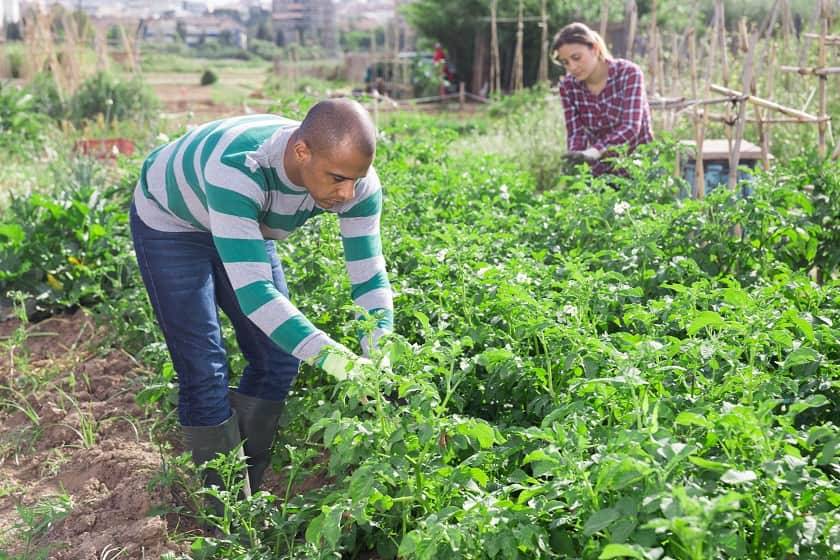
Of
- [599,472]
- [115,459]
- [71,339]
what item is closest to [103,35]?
[71,339]

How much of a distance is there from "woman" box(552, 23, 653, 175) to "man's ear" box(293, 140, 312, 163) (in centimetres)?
275

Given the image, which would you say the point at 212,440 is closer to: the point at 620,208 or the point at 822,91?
the point at 620,208

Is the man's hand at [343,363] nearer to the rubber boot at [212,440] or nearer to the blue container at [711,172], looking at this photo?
the rubber boot at [212,440]

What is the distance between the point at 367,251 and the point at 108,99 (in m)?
9.56

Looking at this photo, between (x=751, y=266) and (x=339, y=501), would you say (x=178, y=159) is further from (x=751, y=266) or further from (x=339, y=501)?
(x=751, y=266)

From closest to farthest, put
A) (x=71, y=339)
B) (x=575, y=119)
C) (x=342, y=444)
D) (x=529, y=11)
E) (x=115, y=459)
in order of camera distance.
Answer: (x=342, y=444), (x=115, y=459), (x=71, y=339), (x=575, y=119), (x=529, y=11)

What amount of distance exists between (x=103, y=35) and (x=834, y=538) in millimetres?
12139

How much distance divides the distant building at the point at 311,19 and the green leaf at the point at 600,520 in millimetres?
39708

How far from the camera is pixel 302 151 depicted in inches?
94.9

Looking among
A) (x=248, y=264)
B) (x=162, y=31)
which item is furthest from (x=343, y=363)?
(x=162, y=31)

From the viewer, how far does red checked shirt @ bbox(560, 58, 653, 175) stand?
16.3 ft

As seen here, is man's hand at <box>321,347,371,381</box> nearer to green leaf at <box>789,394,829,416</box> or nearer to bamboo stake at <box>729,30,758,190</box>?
green leaf at <box>789,394,829,416</box>

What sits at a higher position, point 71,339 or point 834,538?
point 834,538

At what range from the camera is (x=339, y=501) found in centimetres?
224
